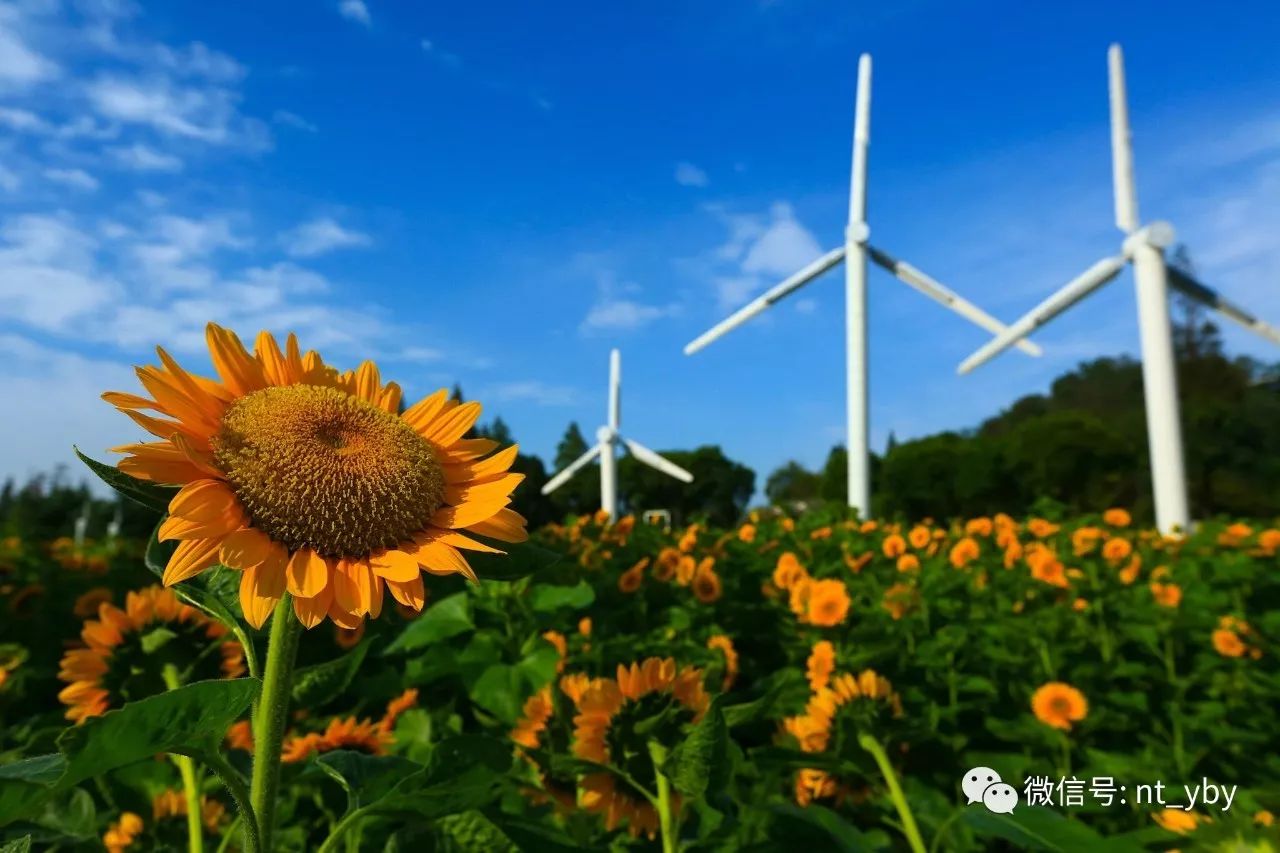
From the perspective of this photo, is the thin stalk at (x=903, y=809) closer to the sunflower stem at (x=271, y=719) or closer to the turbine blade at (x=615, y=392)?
the sunflower stem at (x=271, y=719)

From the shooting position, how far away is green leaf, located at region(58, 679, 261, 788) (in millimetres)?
675

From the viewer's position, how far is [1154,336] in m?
13.8

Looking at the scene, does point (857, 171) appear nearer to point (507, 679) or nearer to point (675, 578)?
point (675, 578)

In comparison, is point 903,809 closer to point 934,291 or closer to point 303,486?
point 303,486

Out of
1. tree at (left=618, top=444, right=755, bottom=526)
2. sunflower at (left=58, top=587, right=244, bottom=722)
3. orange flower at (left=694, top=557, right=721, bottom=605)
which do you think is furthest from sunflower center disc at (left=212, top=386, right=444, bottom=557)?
tree at (left=618, top=444, right=755, bottom=526)

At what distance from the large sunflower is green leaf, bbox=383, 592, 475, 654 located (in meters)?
1.56

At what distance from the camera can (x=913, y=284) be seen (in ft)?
63.1

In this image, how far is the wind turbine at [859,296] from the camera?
16.6 m

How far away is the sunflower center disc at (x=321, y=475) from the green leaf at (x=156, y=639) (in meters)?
0.78

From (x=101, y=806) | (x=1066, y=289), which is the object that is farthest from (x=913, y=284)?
(x=101, y=806)

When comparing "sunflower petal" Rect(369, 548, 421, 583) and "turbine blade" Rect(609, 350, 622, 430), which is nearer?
"sunflower petal" Rect(369, 548, 421, 583)

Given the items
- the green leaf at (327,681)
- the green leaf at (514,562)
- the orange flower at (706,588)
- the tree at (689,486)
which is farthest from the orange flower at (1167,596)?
the tree at (689,486)

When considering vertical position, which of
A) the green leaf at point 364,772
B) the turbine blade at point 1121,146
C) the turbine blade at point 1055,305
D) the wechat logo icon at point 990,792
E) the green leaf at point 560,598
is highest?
the turbine blade at point 1121,146

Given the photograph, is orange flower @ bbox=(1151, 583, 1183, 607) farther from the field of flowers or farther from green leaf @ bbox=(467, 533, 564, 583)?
green leaf @ bbox=(467, 533, 564, 583)
